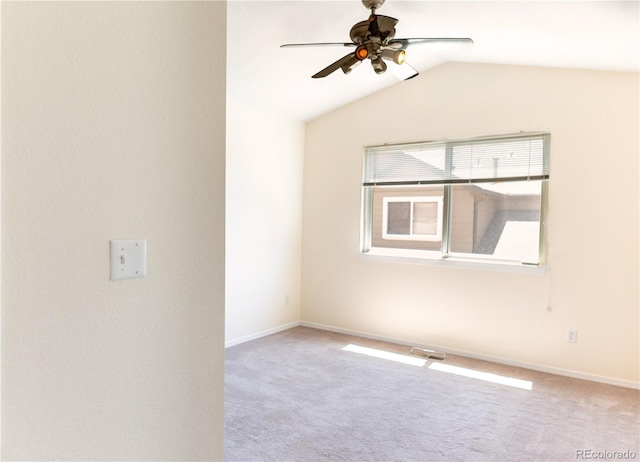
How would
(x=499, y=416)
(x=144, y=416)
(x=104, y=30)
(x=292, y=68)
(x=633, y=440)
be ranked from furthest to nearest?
(x=292, y=68), (x=499, y=416), (x=633, y=440), (x=144, y=416), (x=104, y=30)

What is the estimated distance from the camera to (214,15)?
1.18 m

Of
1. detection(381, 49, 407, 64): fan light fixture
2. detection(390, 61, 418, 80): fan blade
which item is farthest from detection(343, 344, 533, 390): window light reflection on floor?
detection(381, 49, 407, 64): fan light fixture

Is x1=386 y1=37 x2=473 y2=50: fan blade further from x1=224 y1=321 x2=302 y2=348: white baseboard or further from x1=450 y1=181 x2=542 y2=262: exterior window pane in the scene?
x1=224 y1=321 x2=302 y2=348: white baseboard

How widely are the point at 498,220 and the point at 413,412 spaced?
2031 millimetres

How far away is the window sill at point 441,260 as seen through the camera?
3.76 m

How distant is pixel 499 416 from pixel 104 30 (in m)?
2.98

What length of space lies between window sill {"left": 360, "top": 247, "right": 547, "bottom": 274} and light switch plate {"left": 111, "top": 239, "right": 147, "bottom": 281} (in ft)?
11.4

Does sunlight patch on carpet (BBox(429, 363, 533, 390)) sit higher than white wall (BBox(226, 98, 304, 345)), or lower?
lower

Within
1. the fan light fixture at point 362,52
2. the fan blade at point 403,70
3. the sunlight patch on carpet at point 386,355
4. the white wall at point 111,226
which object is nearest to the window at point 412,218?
the sunlight patch on carpet at point 386,355

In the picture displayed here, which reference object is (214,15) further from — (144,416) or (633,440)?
(633,440)

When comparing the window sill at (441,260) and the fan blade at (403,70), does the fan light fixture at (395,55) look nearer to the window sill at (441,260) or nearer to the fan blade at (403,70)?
the fan blade at (403,70)

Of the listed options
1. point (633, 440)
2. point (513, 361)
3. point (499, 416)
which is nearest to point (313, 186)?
point (513, 361)

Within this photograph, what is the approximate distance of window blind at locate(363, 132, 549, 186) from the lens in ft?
12.2

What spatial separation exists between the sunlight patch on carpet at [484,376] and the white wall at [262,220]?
1879 mm
